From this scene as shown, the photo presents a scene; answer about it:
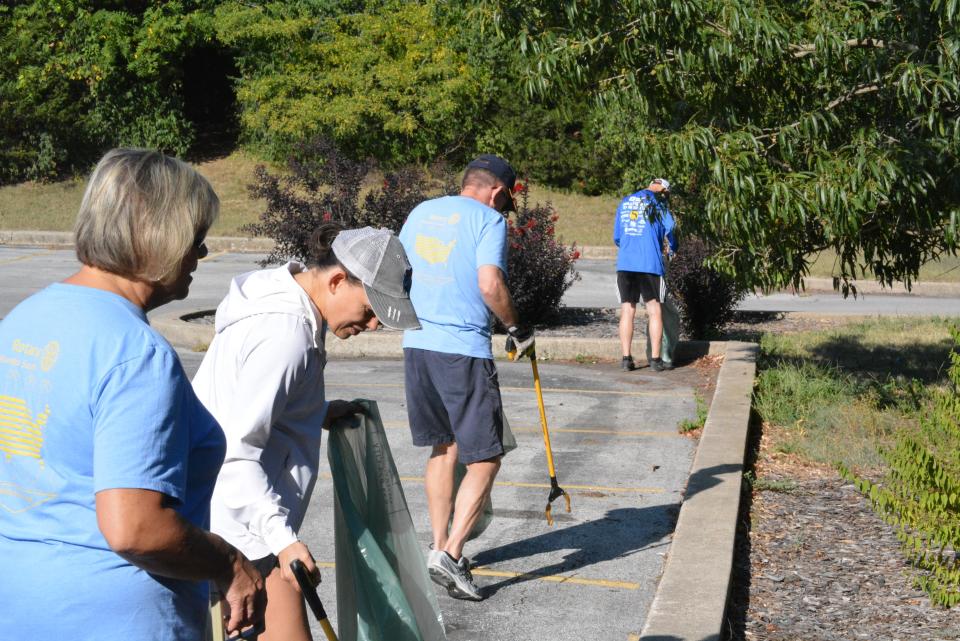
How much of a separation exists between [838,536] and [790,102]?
3365 mm

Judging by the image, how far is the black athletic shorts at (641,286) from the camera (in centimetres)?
1093

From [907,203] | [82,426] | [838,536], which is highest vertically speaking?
[907,203]

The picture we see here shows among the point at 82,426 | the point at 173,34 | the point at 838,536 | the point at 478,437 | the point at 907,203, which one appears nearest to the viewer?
the point at 82,426

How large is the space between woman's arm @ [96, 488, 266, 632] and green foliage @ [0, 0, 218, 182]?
103 feet

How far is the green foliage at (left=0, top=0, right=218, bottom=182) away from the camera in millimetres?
31734

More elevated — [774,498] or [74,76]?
[74,76]

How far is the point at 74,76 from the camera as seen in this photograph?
31953mm

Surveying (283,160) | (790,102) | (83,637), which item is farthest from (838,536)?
(283,160)

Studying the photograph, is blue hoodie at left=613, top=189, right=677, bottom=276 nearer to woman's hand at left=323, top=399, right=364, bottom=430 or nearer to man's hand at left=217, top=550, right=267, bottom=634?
woman's hand at left=323, top=399, right=364, bottom=430

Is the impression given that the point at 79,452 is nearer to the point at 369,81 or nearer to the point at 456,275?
the point at 456,275

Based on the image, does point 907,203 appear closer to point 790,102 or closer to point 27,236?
point 790,102

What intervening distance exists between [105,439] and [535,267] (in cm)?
1145

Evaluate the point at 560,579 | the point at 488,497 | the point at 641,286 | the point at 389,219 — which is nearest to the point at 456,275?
the point at 488,497

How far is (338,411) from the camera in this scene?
3.81m
